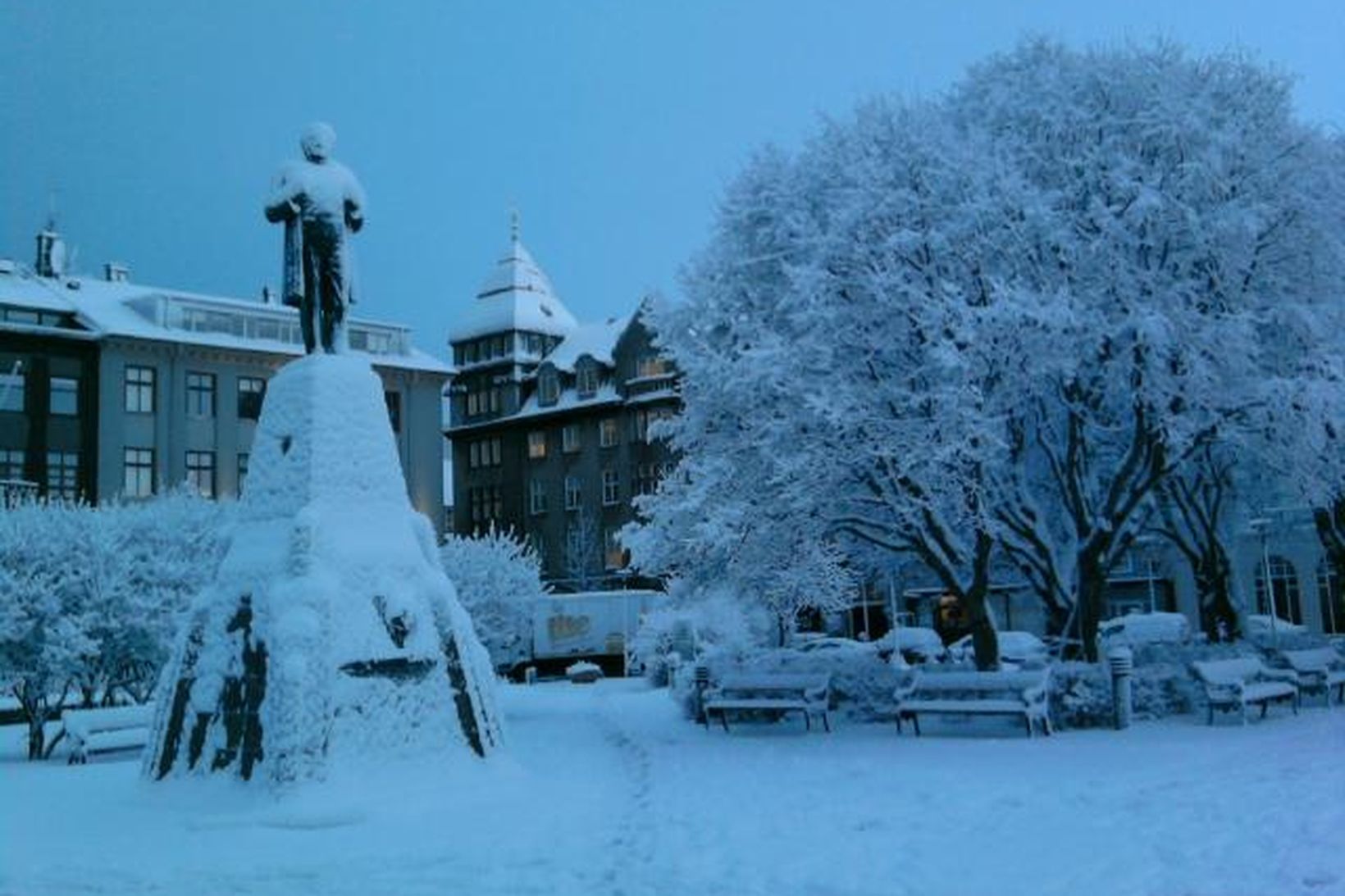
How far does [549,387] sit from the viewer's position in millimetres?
62344

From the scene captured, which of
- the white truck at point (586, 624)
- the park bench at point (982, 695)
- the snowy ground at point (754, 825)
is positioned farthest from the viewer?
the white truck at point (586, 624)

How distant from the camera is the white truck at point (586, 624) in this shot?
45031 millimetres

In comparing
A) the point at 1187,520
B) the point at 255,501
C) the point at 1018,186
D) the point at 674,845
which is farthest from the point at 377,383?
the point at 1187,520

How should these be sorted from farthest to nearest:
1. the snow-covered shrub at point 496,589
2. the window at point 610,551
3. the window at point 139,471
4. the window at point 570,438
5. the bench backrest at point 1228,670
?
1. the window at point 570,438
2. the window at point 610,551
3. the window at point 139,471
4. the snow-covered shrub at point 496,589
5. the bench backrest at point 1228,670

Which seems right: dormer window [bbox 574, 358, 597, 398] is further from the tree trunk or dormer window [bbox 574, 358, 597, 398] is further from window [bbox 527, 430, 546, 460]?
the tree trunk

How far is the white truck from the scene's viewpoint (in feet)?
148

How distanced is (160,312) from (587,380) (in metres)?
20.4

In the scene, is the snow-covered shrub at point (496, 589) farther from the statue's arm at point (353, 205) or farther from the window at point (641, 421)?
the statue's arm at point (353, 205)

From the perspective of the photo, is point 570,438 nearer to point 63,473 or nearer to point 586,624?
point 586,624

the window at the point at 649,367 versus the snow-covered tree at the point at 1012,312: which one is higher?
the window at the point at 649,367

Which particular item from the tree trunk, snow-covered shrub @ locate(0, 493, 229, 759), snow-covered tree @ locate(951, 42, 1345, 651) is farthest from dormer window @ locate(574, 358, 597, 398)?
the tree trunk

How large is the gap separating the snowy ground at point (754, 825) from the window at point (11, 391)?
31.2 meters

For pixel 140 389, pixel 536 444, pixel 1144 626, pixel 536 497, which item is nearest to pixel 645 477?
pixel 536 497

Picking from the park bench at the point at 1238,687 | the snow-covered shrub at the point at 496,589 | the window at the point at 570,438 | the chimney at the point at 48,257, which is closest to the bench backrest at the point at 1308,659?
the park bench at the point at 1238,687
